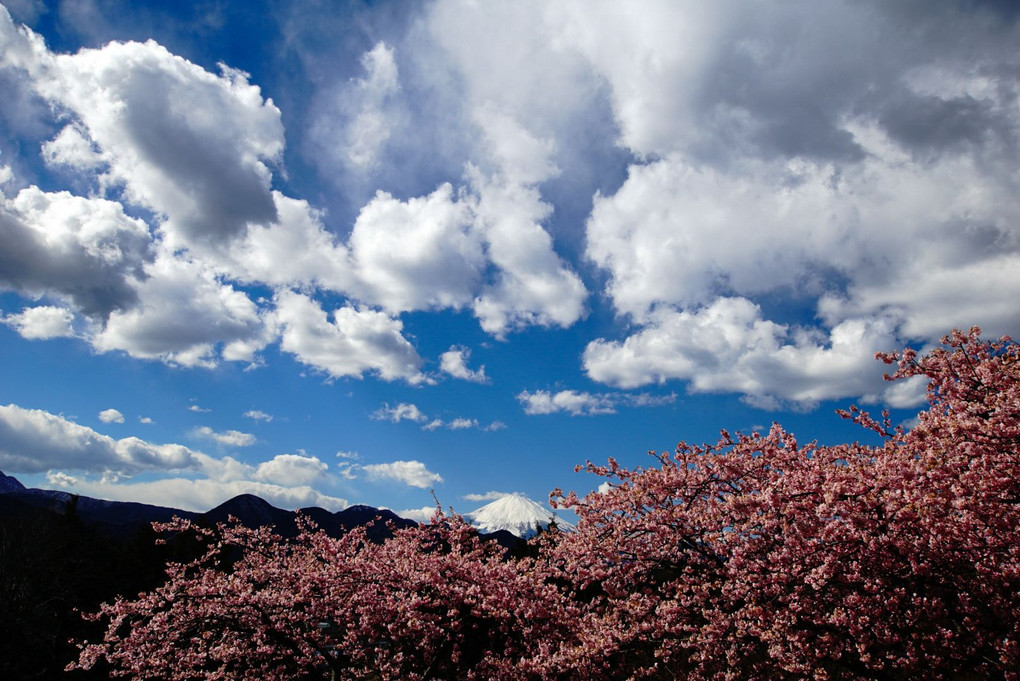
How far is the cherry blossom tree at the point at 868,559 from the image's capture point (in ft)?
24.6

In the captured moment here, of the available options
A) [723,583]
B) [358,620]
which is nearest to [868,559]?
[723,583]

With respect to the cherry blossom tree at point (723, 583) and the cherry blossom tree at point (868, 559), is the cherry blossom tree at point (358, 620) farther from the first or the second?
the cherry blossom tree at point (868, 559)

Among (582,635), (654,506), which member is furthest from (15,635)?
(654,506)

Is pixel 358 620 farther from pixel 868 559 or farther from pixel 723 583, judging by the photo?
pixel 868 559

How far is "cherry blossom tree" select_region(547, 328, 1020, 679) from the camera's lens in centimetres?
748

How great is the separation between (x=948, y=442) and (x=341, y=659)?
44.7 feet

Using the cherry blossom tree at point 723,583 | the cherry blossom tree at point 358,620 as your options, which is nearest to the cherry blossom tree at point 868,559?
the cherry blossom tree at point 723,583

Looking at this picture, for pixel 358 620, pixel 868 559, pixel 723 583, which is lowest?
pixel 358 620

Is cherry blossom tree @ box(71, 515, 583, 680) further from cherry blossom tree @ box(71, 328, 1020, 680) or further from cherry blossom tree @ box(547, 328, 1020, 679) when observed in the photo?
cherry blossom tree @ box(547, 328, 1020, 679)

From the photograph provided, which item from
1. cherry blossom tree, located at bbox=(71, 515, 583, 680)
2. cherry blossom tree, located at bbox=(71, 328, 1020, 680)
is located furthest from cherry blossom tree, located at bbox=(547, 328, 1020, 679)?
cherry blossom tree, located at bbox=(71, 515, 583, 680)

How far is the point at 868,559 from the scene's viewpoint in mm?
8156

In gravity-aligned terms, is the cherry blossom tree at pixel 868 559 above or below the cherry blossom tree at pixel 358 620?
above

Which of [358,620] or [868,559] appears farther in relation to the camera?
[358,620]

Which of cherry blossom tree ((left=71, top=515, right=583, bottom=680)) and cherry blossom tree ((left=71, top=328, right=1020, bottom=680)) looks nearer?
cherry blossom tree ((left=71, top=328, right=1020, bottom=680))
